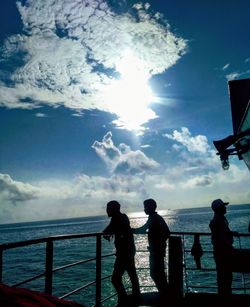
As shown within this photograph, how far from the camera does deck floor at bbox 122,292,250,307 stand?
219 inches

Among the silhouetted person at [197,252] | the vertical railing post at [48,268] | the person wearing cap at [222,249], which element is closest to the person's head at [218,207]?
the person wearing cap at [222,249]

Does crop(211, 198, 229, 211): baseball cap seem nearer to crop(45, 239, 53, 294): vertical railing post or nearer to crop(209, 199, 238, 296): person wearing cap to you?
crop(209, 199, 238, 296): person wearing cap

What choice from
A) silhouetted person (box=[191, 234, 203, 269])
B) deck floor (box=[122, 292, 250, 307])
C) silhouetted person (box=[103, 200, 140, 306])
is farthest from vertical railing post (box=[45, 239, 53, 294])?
silhouetted person (box=[191, 234, 203, 269])

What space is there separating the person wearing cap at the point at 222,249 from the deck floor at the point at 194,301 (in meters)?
0.17

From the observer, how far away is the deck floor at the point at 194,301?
5551 mm

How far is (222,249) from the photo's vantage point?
587cm

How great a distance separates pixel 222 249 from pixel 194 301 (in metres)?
1.08

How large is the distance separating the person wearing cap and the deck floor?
0.55ft

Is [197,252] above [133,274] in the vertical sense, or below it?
above

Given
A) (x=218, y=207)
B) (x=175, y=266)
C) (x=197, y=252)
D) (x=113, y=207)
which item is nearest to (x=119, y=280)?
(x=175, y=266)

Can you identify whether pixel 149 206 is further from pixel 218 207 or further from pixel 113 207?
pixel 218 207

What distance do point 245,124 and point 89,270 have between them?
30772 millimetres

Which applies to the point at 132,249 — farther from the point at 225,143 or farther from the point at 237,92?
the point at 237,92

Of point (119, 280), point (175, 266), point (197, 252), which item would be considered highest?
point (197, 252)
